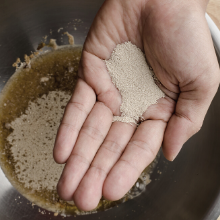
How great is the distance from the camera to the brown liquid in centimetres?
100

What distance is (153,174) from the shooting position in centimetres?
106

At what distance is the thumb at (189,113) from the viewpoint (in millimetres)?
614

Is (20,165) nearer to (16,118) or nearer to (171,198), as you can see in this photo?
(16,118)

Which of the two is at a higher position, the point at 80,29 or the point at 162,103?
the point at 80,29

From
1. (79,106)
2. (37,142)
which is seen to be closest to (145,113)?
(79,106)

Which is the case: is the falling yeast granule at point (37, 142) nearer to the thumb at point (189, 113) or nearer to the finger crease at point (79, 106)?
the finger crease at point (79, 106)

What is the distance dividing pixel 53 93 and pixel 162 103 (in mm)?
624

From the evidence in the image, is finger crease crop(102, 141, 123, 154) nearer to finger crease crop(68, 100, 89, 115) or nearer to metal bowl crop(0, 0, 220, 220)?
finger crease crop(68, 100, 89, 115)

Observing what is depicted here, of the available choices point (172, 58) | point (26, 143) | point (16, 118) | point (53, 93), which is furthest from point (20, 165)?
point (172, 58)

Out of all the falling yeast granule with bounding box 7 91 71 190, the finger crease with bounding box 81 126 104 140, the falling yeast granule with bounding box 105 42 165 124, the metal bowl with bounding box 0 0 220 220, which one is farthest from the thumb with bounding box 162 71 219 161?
the falling yeast granule with bounding box 7 91 71 190

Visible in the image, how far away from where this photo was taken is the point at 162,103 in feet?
2.32

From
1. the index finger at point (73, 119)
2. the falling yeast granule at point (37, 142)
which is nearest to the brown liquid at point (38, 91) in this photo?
the falling yeast granule at point (37, 142)

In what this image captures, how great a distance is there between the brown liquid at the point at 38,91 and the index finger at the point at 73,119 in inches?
15.1

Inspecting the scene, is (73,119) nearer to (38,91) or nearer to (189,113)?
(189,113)
